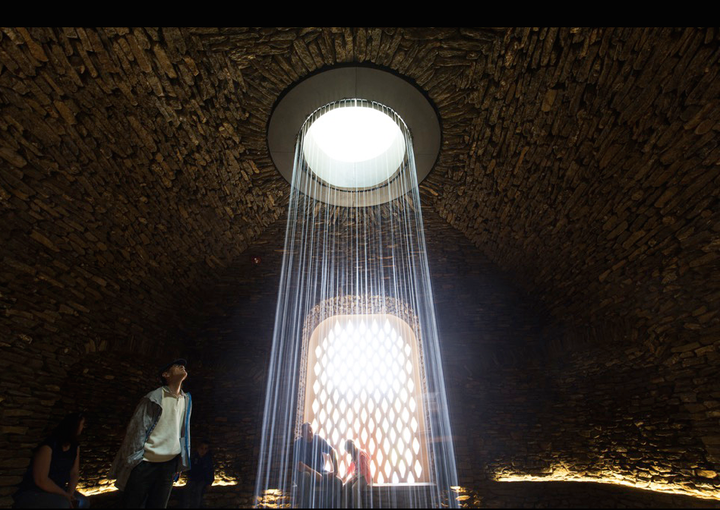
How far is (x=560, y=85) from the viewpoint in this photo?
9.70ft

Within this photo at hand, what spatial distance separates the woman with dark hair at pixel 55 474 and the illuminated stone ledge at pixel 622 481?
153 inches

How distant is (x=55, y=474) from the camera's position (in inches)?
95.5

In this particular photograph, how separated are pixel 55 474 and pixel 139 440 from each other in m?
0.81

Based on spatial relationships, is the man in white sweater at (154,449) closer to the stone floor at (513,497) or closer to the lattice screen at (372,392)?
the stone floor at (513,497)

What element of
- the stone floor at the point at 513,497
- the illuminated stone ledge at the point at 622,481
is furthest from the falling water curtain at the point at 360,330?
the illuminated stone ledge at the point at 622,481

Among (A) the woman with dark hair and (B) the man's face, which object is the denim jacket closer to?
(B) the man's face

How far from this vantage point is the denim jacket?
2.11 meters

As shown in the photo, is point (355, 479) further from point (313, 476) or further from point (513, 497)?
point (513, 497)

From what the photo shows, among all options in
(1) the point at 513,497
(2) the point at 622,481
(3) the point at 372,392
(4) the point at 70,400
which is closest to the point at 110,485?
(4) the point at 70,400

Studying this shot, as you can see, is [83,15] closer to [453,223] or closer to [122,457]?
[122,457]

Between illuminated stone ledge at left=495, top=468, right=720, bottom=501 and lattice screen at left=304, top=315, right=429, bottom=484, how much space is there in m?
1.28

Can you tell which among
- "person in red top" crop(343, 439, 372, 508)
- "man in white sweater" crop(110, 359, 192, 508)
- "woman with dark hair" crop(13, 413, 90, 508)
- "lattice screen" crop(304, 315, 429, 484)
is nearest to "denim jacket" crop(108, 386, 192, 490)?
"man in white sweater" crop(110, 359, 192, 508)

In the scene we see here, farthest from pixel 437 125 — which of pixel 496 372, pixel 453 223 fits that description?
pixel 496 372

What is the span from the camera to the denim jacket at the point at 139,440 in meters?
2.11
